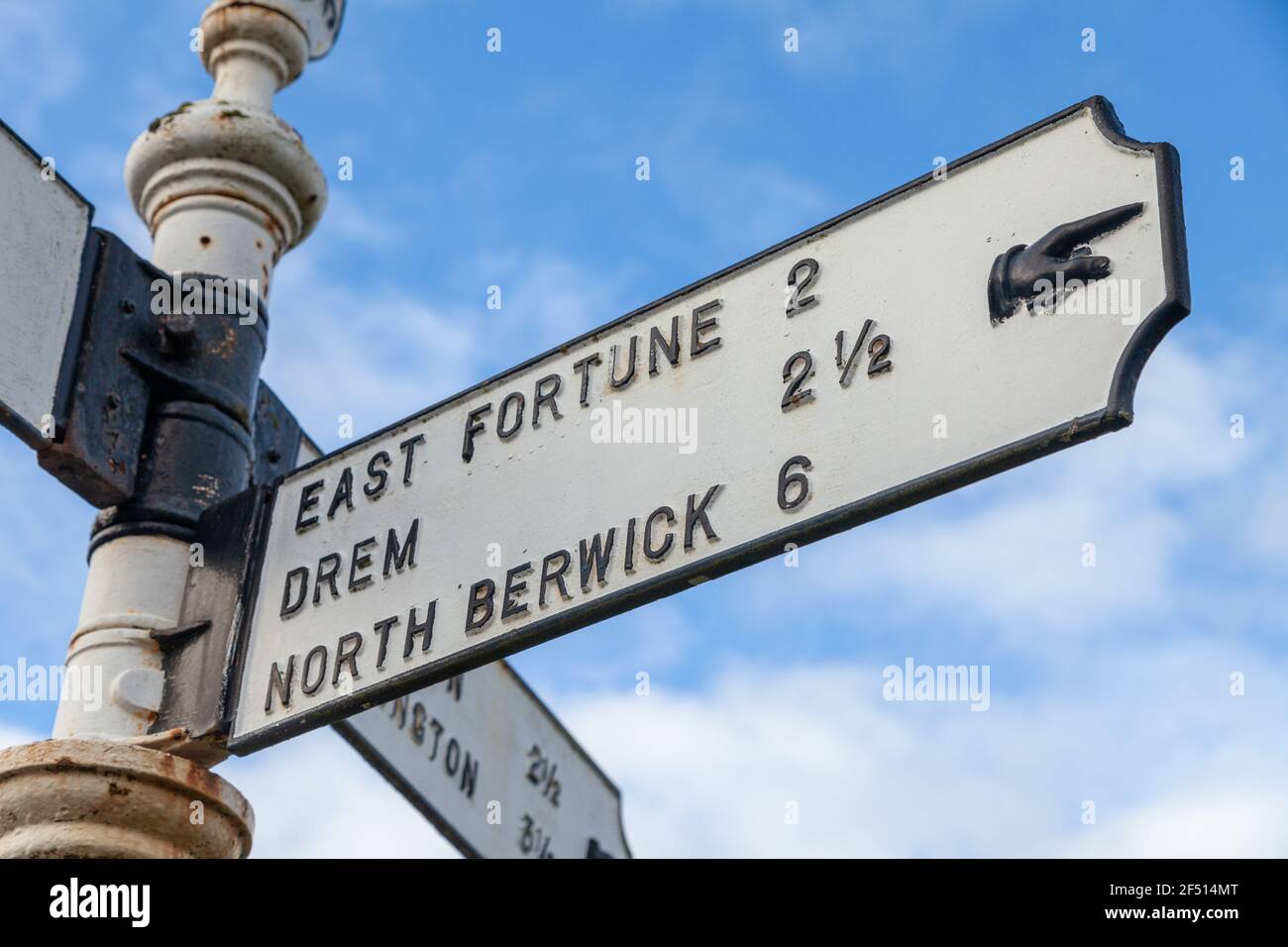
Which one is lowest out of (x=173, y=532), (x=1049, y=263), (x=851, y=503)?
(x=851, y=503)

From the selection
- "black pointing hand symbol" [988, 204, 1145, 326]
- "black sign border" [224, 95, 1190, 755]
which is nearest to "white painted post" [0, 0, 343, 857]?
"black sign border" [224, 95, 1190, 755]

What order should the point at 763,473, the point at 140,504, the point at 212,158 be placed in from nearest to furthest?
1. the point at 763,473
2. the point at 140,504
3. the point at 212,158

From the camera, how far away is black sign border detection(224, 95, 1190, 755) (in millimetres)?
2195

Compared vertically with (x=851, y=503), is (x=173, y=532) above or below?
above

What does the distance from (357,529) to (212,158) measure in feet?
3.42

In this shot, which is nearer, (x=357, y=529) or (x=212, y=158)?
(x=357, y=529)

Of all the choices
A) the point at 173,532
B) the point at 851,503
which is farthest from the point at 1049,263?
the point at 173,532

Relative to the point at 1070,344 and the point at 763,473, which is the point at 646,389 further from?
the point at 1070,344

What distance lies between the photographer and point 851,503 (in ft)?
7.84

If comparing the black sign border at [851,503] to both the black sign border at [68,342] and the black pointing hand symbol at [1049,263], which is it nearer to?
the black pointing hand symbol at [1049,263]

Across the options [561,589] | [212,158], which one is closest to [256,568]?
[561,589]

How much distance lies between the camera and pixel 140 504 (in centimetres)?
325

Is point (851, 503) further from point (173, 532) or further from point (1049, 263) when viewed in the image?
point (173, 532)
